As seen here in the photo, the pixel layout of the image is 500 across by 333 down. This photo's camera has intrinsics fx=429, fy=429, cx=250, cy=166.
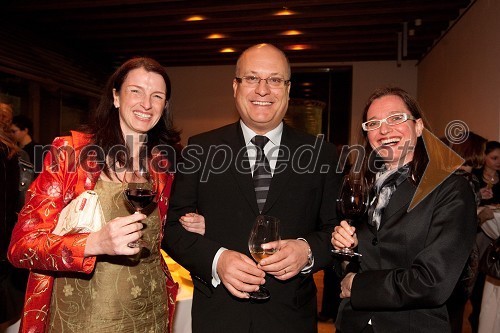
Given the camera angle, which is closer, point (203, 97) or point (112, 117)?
point (112, 117)

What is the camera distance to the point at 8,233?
2.57 metres

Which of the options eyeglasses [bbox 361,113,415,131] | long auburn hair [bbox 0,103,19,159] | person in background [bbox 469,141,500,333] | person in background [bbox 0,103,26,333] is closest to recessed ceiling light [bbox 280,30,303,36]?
person in background [bbox 469,141,500,333]

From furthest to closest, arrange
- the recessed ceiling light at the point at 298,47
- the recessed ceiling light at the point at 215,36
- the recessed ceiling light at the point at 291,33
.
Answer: the recessed ceiling light at the point at 298,47 < the recessed ceiling light at the point at 215,36 < the recessed ceiling light at the point at 291,33

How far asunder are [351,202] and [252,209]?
412 mm

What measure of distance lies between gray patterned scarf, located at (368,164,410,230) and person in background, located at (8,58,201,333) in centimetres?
93

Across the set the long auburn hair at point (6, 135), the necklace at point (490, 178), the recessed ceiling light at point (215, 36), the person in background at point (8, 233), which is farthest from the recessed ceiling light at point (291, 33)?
the person in background at point (8, 233)

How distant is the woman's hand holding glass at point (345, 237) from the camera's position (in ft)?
5.40

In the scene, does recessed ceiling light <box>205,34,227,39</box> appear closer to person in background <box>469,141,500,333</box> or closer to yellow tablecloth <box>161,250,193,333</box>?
person in background <box>469,141,500,333</box>

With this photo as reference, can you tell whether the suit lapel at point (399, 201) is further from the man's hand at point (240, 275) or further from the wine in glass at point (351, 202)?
the man's hand at point (240, 275)

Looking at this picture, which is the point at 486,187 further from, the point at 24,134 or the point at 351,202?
the point at 24,134

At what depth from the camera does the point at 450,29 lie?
6785 mm

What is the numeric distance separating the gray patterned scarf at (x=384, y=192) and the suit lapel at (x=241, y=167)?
0.48 meters

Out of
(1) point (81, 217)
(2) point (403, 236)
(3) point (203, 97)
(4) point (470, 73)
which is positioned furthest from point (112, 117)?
(3) point (203, 97)

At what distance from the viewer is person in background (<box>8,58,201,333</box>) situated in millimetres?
1498
